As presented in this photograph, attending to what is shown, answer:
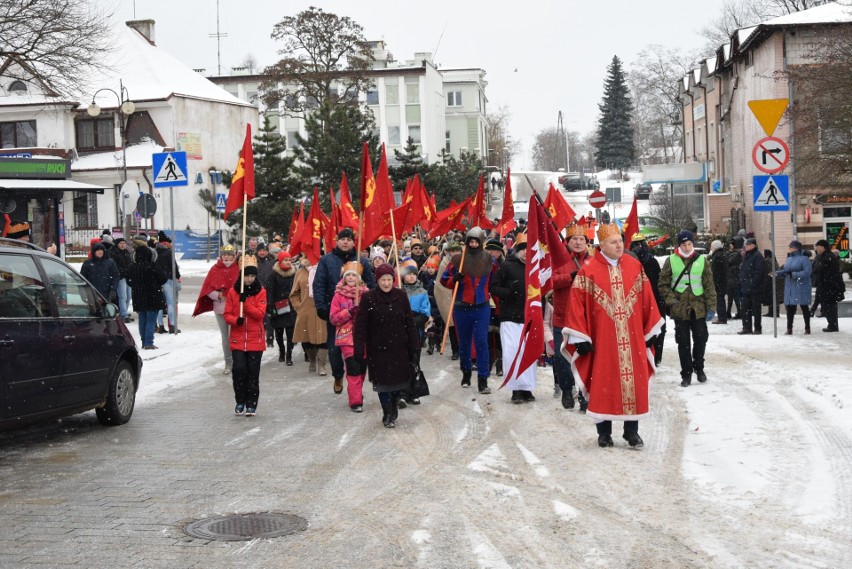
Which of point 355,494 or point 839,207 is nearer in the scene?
point 355,494

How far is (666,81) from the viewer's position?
92.1 metres

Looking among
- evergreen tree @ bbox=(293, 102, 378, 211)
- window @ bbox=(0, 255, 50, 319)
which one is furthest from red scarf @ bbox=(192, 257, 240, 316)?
evergreen tree @ bbox=(293, 102, 378, 211)

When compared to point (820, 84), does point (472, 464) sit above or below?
below

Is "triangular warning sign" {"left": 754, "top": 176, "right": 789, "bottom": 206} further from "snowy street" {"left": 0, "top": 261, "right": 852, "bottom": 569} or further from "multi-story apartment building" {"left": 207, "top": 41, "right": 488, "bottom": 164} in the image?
"multi-story apartment building" {"left": 207, "top": 41, "right": 488, "bottom": 164}

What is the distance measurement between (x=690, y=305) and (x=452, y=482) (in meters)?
6.33

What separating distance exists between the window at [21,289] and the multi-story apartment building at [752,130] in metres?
19.7

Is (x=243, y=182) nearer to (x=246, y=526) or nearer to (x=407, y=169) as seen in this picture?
(x=246, y=526)

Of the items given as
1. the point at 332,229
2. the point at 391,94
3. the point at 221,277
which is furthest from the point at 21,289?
the point at 391,94

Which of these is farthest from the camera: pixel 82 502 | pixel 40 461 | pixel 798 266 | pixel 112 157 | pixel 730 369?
pixel 112 157

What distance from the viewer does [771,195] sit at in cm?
1767

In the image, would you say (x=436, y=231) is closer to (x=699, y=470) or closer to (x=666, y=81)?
(x=699, y=470)

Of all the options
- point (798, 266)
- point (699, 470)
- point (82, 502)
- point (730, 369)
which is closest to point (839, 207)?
point (798, 266)

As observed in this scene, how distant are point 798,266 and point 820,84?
5.72 m

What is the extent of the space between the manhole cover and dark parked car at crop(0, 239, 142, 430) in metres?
2.89
